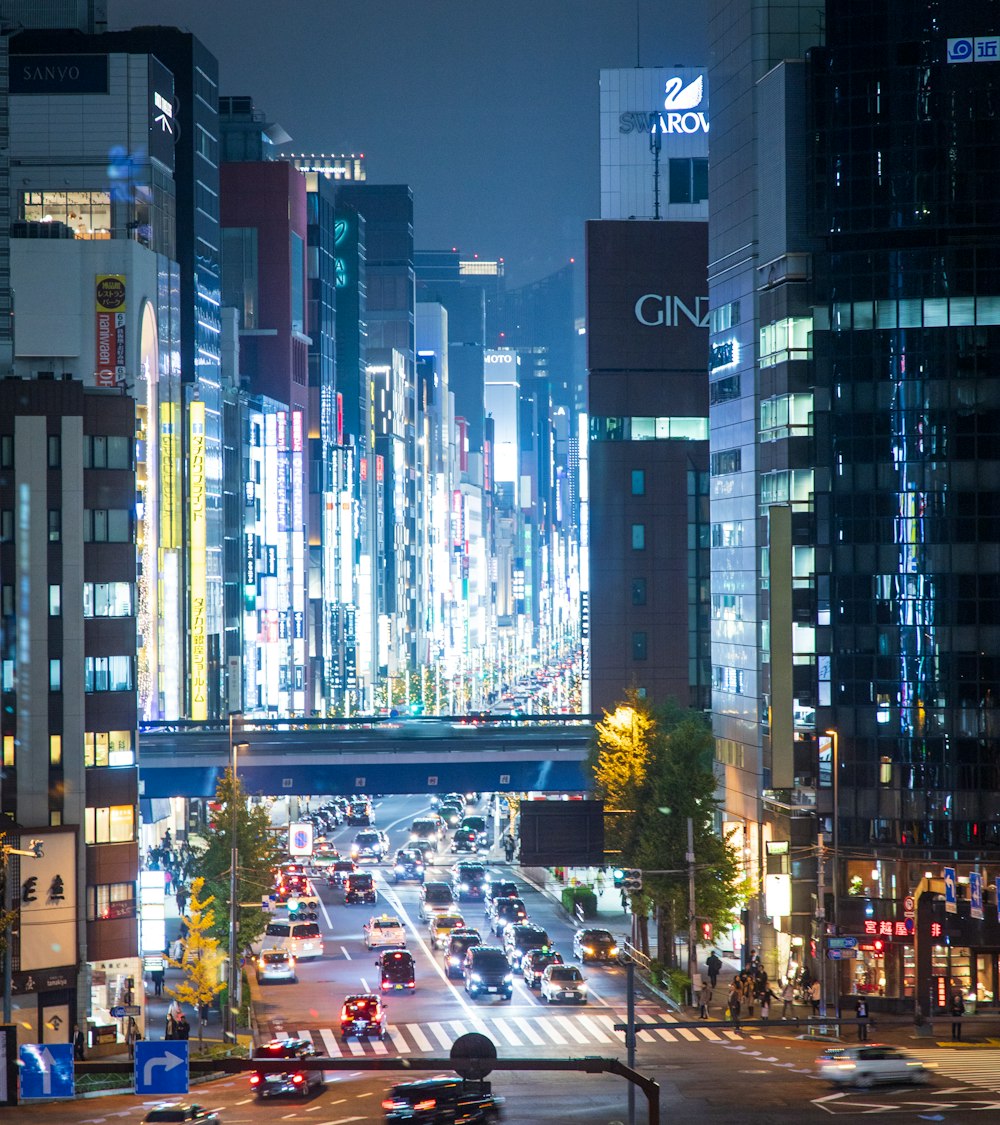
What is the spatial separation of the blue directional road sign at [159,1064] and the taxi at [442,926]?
57179 millimetres

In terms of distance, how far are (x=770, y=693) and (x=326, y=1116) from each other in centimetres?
3041

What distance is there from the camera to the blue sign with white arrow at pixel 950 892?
63750mm

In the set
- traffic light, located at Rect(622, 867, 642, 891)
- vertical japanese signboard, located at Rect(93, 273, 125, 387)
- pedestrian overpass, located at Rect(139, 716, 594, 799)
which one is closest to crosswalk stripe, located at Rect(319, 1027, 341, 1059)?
traffic light, located at Rect(622, 867, 642, 891)

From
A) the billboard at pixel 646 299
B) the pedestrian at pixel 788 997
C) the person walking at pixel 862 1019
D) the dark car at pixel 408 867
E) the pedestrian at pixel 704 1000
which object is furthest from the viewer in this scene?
the billboard at pixel 646 299

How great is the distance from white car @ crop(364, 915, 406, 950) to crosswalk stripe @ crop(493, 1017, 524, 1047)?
686 inches

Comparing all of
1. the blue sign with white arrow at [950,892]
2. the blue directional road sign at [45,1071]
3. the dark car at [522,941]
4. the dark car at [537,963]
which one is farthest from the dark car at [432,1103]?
the dark car at [522,941]

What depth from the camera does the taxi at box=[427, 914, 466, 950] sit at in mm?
81438

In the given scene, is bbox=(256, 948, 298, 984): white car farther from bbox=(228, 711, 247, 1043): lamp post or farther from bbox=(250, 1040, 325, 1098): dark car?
bbox=(250, 1040, 325, 1098): dark car

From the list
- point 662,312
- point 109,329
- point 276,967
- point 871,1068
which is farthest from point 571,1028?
point 662,312

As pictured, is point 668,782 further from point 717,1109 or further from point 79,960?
point 717,1109

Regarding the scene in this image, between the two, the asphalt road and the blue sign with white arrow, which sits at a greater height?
the blue sign with white arrow

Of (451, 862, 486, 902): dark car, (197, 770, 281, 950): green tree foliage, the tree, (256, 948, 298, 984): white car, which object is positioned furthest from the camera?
(451, 862, 486, 902): dark car

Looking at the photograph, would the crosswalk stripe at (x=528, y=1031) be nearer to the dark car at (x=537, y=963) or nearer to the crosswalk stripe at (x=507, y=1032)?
the crosswalk stripe at (x=507, y=1032)

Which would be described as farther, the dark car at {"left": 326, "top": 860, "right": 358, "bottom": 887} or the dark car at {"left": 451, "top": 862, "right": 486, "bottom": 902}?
the dark car at {"left": 326, "top": 860, "right": 358, "bottom": 887}
